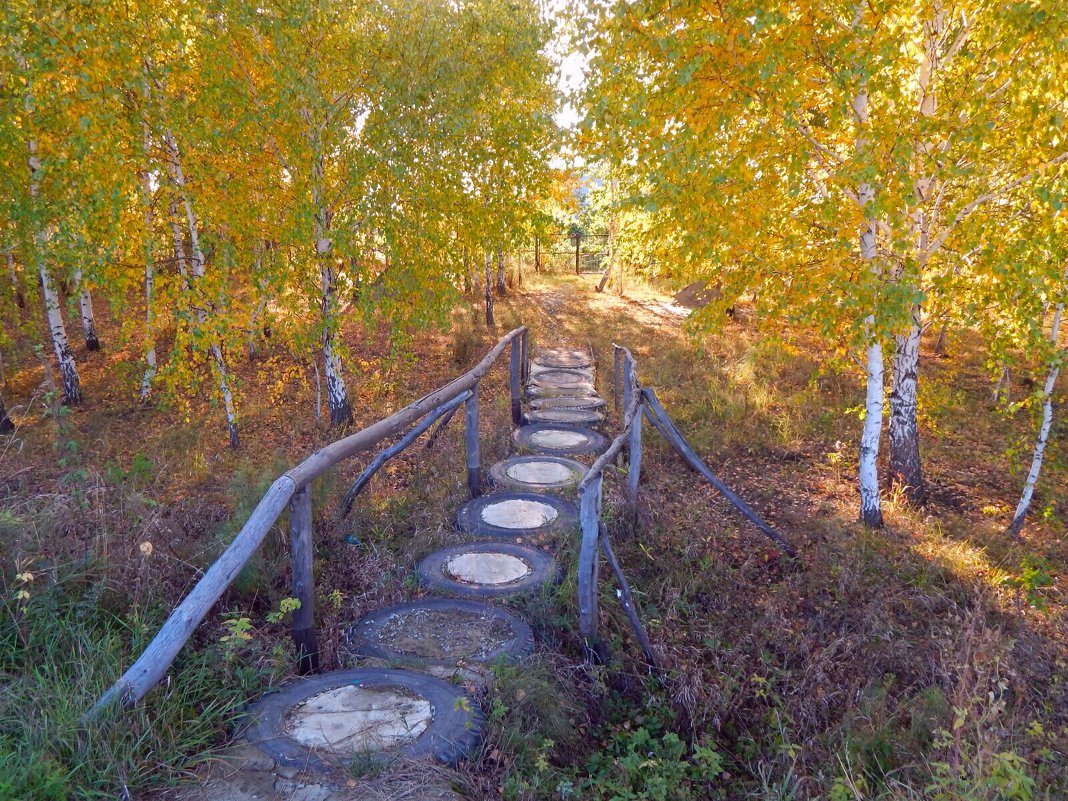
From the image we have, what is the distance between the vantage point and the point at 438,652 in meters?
3.59

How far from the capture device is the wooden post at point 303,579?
10.4 ft

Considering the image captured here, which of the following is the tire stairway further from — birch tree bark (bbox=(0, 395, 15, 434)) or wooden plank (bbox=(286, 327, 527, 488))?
birch tree bark (bbox=(0, 395, 15, 434))

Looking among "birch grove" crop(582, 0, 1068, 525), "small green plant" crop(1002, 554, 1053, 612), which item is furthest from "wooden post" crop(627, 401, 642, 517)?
"small green plant" crop(1002, 554, 1053, 612)

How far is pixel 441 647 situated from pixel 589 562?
3.13 feet

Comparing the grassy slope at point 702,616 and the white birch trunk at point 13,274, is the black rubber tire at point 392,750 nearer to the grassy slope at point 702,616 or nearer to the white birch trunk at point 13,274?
the grassy slope at point 702,616

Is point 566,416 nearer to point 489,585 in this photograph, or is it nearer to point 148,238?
point 489,585

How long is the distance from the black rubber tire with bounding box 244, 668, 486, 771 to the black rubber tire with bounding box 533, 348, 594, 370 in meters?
8.50

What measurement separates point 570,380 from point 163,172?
20.5ft

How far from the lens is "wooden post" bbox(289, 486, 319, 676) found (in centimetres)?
317

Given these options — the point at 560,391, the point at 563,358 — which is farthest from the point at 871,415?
the point at 563,358

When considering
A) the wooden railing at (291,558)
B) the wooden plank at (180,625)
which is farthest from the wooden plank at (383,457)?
the wooden plank at (180,625)

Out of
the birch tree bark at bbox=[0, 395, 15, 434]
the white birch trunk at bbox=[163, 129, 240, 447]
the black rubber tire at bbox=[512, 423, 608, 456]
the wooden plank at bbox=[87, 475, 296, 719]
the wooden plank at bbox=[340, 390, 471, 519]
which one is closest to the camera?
the wooden plank at bbox=[87, 475, 296, 719]

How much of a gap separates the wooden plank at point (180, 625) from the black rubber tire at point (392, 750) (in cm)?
50

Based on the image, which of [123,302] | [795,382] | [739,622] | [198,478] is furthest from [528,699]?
[795,382]
